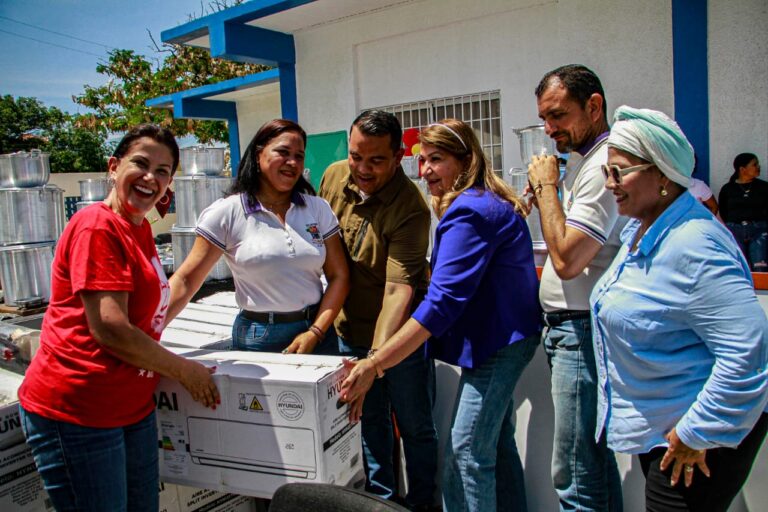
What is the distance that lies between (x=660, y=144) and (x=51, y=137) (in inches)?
1465

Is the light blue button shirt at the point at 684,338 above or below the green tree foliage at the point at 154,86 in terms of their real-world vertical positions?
below

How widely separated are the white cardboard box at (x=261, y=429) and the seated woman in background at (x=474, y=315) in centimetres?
14

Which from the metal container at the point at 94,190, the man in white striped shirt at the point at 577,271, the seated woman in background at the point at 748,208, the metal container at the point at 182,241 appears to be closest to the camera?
the man in white striped shirt at the point at 577,271

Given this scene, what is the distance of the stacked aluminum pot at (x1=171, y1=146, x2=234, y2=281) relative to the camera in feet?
12.7

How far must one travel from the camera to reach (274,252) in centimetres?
223

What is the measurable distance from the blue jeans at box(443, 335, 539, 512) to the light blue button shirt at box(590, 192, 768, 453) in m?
0.41

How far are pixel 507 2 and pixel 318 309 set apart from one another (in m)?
5.70

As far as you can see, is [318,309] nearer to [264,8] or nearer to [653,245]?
[653,245]

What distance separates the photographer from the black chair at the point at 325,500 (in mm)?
1118

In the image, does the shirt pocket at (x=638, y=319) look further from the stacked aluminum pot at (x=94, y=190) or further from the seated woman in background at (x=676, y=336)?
the stacked aluminum pot at (x=94, y=190)

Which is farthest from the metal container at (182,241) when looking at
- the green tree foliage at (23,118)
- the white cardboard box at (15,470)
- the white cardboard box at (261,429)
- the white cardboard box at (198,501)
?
the green tree foliage at (23,118)

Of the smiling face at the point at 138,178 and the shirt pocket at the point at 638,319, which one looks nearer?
the shirt pocket at the point at 638,319

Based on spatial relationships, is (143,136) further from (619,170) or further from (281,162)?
(619,170)

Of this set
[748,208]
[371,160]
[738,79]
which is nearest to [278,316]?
[371,160]
